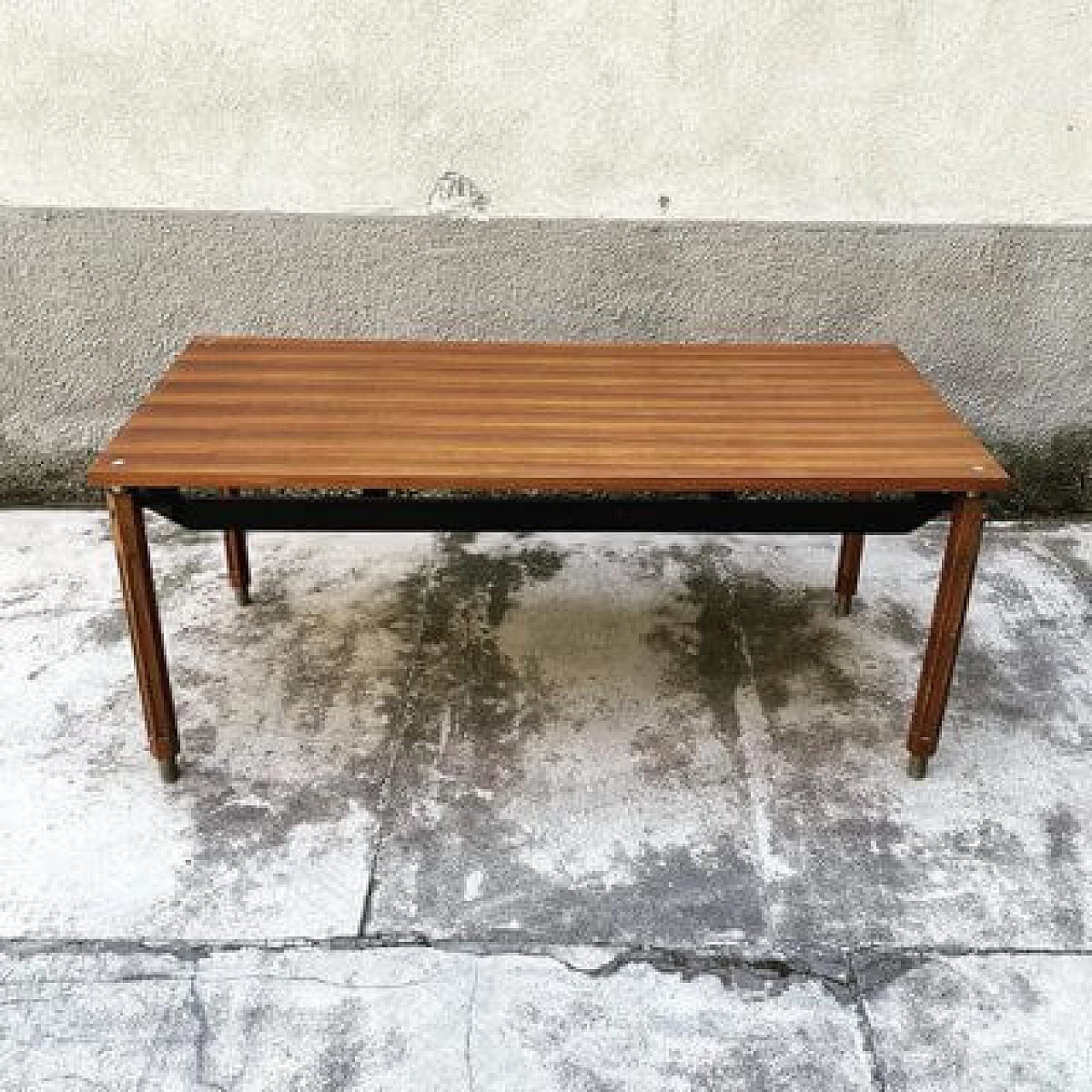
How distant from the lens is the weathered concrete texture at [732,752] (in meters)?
2.01

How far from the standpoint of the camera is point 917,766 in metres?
2.31

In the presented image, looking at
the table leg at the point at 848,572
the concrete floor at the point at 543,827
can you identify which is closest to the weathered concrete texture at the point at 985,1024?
the concrete floor at the point at 543,827

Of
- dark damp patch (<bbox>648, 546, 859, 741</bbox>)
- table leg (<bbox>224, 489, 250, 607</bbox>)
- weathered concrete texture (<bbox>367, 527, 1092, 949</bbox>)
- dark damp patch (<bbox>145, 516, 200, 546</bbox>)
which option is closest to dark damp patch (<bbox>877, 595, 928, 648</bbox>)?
weathered concrete texture (<bbox>367, 527, 1092, 949</bbox>)

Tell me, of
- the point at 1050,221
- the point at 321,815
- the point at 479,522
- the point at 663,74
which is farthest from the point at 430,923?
the point at 1050,221

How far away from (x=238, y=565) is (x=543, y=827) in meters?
1.11

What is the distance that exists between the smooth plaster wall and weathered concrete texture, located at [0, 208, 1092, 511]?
0.20 ft

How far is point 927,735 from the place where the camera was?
2.28 meters

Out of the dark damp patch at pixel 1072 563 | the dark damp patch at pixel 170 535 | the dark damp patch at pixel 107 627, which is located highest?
the dark damp patch at pixel 1072 563

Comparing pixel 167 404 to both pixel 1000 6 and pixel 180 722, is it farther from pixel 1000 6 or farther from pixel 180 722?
pixel 1000 6

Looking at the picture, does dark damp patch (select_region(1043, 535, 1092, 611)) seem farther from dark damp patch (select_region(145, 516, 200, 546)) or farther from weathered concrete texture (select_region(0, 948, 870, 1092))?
dark damp patch (select_region(145, 516, 200, 546))

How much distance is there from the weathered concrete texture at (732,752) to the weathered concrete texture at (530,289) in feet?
1.91

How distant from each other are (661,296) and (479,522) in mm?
1263

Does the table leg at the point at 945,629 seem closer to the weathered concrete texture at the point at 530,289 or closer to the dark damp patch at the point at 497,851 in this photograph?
the dark damp patch at the point at 497,851

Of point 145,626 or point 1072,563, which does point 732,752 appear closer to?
point 145,626
